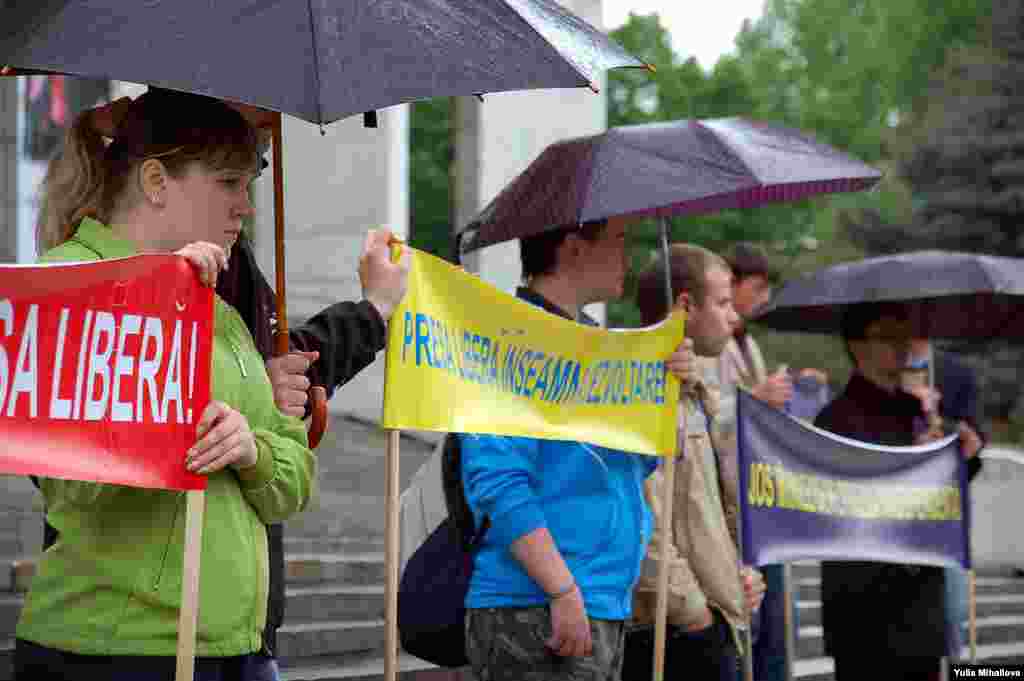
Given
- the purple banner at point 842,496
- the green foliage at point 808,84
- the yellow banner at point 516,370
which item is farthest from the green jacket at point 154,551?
the green foliage at point 808,84

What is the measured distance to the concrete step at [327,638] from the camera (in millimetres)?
6965

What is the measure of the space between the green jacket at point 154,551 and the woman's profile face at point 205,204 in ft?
0.35

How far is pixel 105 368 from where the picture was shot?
9.68 feet

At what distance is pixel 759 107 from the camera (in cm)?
4666

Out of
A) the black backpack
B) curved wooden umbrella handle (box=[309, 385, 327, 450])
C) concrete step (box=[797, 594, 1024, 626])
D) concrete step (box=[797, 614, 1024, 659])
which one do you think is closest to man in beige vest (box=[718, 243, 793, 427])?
the black backpack

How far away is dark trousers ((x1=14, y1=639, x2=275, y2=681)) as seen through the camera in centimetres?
289

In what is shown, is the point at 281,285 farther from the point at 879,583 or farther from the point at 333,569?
the point at 333,569

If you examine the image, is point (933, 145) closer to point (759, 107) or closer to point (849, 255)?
point (849, 255)

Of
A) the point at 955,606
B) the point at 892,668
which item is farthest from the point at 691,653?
the point at 955,606

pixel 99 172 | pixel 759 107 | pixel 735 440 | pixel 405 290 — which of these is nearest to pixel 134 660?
pixel 99 172

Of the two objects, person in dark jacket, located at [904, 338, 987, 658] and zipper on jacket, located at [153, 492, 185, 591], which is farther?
person in dark jacket, located at [904, 338, 987, 658]

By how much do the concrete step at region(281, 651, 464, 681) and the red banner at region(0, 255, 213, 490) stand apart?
12.2 feet

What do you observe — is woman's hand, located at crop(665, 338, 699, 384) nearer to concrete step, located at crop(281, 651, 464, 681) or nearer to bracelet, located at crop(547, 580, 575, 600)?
bracelet, located at crop(547, 580, 575, 600)

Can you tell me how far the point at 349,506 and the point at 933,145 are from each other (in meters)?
24.9
